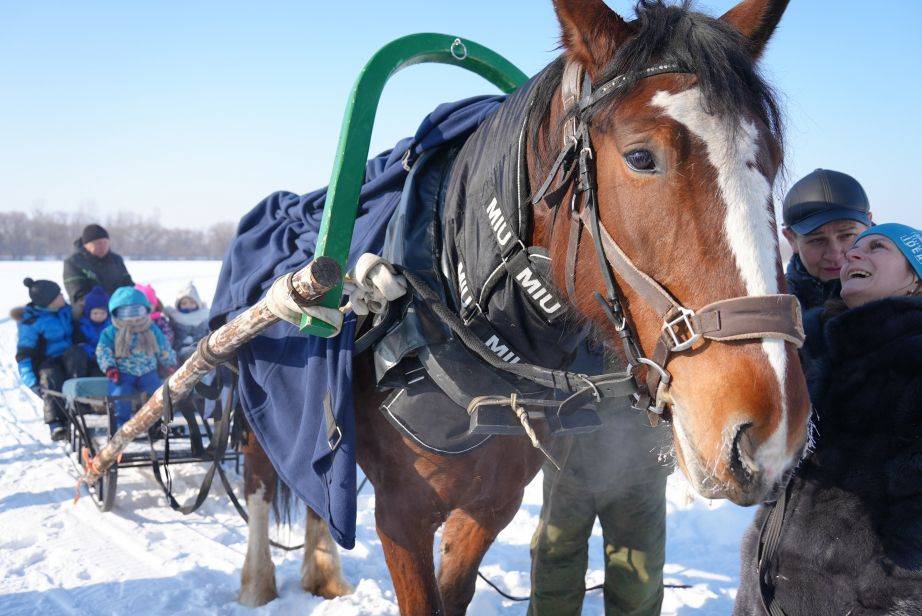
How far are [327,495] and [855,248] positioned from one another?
5.71 ft

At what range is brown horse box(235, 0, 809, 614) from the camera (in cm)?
121

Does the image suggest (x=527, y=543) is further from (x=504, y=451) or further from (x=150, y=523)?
(x=150, y=523)

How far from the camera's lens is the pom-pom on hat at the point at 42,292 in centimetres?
632

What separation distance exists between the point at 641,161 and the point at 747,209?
0.25 metres

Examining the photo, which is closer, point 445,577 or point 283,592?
point 445,577

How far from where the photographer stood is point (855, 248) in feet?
5.74

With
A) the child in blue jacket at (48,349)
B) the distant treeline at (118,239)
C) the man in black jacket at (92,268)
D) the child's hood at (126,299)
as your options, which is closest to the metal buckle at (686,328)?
the child's hood at (126,299)

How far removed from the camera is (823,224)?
6.94 feet

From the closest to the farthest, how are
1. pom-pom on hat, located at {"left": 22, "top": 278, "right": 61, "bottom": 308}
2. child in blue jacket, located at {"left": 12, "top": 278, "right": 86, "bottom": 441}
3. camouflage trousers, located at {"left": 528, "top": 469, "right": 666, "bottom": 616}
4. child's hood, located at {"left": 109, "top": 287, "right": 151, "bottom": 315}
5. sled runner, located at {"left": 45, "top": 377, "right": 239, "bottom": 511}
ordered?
camouflage trousers, located at {"left": 528, "top": 469, "right": 666, "bottom": 616} < sled runner, located at {"left": 45, "top": 377, "right": 239, "bottom": 511} < child's hood, located at {"left": 109, "top": 287, "right": 151, "bottom": 315} < child in blue jacket, located at {"left": 12, "top": 278, "right": 86, "bottom": 441} < pom-pom on hat, located at {"left": 22, "top": 278, "right": 61, "bottom": 308}

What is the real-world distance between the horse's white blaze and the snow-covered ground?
241 centimetres

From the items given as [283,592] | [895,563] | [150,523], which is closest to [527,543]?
[283,592]

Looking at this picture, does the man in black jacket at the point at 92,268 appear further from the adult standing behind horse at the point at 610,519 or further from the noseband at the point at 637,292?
the noseband at the point at 637,292

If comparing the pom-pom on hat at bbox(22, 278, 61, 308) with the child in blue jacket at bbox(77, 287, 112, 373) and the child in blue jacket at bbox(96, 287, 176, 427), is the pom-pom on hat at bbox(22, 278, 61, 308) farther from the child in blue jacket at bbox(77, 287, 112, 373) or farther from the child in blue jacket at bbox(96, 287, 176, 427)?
the child in blue jacket at bbox(96, 287, 176, 427)

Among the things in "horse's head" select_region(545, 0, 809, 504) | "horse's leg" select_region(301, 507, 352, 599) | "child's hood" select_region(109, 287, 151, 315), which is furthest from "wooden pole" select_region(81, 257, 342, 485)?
"child's hood" select_region(109, 287, 151, 315)
